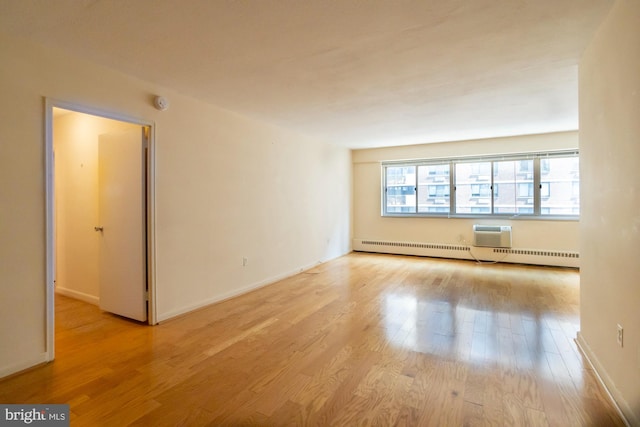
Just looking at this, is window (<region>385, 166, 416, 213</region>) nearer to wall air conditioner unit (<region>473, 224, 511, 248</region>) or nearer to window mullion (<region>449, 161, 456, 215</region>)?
window mullion (<region>449, 161, 456, 215</region>)

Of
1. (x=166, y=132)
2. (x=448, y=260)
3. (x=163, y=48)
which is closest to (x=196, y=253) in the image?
→ (x=166, y=132)

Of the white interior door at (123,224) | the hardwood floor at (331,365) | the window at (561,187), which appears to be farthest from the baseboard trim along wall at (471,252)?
the white interior door at (123,224)

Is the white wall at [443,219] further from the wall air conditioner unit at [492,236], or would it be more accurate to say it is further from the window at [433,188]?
the window at [433,188]

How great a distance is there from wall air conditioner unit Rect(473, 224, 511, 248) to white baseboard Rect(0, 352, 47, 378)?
6.10 m

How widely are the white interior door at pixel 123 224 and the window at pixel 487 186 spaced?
501 cm

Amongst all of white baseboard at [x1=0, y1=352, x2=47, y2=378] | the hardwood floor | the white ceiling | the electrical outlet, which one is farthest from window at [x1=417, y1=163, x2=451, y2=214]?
white baseboard at [x1=0, y1=352, x2=47, y2=378]

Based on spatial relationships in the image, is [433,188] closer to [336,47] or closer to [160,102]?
[336,47]

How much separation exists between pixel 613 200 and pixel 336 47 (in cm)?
204

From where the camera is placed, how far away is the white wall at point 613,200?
160 cm

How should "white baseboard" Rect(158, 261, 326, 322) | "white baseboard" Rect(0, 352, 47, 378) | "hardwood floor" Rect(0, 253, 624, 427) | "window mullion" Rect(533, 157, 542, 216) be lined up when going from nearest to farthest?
"hardwood floor" Rect(0, 253, 624, 427) → "white baseboard" Rect(0, 352, 47, 378) → "white baseboard" Rect(158, 261, 326, 322) → "window mullion" Rect(533, 157, 542, 216)

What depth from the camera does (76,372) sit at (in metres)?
2.17

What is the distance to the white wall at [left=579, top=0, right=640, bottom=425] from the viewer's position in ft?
5.24

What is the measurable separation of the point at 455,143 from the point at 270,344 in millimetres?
5211

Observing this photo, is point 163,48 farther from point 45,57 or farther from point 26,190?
point 26,190
